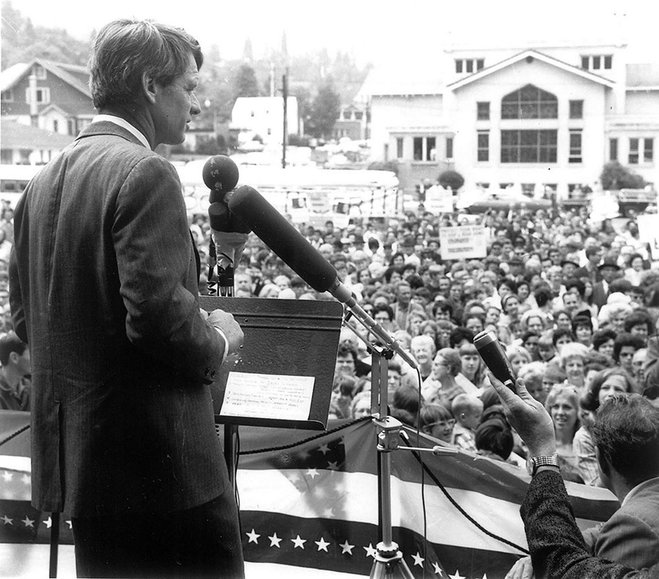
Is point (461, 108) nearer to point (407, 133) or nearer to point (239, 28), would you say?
point (407, 133)

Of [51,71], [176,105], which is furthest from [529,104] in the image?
[176,105]

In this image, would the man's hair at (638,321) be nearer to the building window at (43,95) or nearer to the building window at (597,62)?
the building window at (43,95)

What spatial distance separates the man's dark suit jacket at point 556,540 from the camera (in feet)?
5.40

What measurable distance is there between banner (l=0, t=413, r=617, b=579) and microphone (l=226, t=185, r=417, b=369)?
104 centimetres

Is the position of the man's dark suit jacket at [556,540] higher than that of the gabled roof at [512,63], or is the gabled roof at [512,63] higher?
the gabled roof at [512,63]

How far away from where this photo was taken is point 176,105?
183 centimetres

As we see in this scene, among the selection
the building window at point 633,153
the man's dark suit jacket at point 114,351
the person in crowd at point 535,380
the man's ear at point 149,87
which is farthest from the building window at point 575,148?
the man's dark suit jacket at point 114,351

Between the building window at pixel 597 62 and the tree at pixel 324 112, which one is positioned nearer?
the tree at pixel 324 112

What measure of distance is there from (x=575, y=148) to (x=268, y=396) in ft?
94.4

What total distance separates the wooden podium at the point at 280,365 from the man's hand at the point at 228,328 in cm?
24

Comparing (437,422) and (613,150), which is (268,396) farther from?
(613,150)

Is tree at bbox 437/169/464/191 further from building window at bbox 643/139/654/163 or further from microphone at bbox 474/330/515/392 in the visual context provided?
microphone at bbox 474/330/515/392

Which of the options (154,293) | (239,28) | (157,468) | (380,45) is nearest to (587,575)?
(157,468)

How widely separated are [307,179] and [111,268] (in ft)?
61.3
